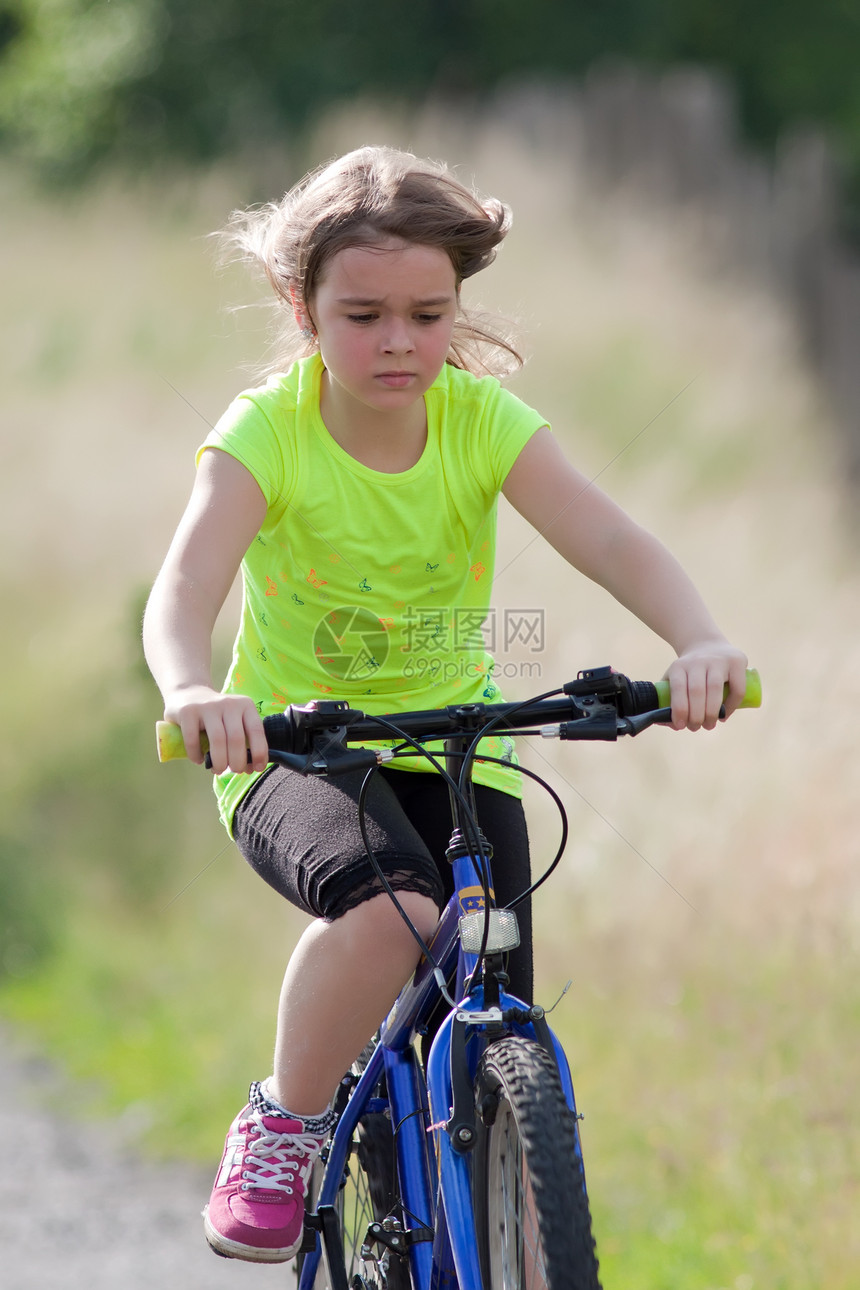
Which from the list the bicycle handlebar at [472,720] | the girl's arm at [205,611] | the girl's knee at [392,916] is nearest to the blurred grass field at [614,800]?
the girl's knee at [392,916]

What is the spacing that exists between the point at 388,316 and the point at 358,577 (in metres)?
0.46

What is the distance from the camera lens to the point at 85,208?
1416 centimetres

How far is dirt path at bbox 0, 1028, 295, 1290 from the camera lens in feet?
11.7

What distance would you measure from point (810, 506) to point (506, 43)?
1239cm

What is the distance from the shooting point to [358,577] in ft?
8.41

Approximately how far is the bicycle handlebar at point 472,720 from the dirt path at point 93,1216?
2.10 metres

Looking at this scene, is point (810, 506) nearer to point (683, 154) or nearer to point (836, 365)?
point (836, 365)

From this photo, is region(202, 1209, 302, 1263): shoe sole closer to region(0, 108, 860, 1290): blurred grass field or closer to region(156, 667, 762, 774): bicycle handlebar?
region(156, 667, 762, 774): bicycle handlebar

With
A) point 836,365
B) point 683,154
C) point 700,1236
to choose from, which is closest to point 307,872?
point 700,1236

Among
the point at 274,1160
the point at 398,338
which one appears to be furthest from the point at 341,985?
the point at 398,338

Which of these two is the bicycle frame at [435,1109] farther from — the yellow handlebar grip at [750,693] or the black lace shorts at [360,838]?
the yellow handlebar grip at [750,693]

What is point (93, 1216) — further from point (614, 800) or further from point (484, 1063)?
point (484, 1063)

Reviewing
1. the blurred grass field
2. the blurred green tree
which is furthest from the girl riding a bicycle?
the blurred green tree

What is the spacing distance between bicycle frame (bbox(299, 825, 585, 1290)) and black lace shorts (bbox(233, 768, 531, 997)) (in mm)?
136
